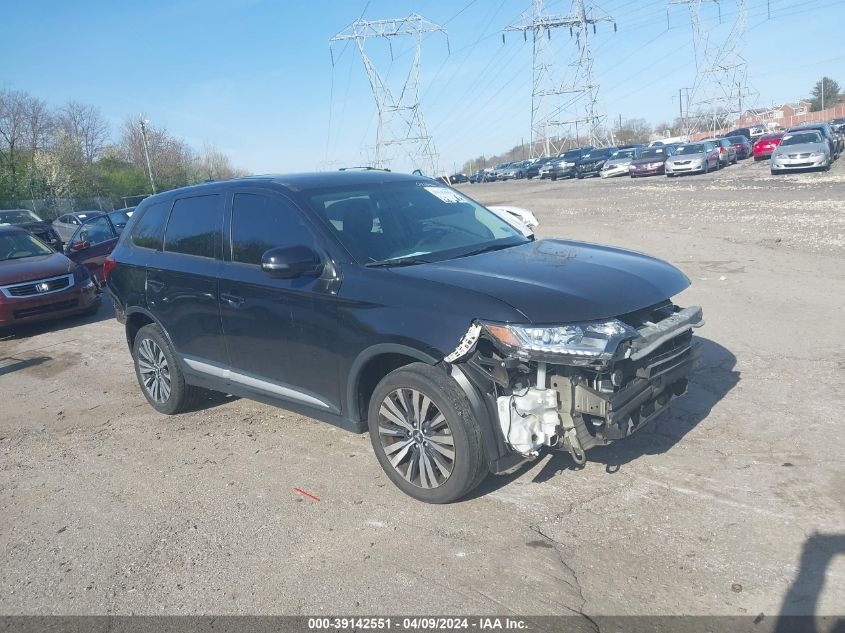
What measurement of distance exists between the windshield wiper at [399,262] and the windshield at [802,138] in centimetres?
2839

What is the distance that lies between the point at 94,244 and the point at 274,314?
38.6ft

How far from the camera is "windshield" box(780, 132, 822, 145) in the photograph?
28062 millimetres

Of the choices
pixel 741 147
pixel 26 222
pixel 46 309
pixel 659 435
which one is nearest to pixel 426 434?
pixel 659 435

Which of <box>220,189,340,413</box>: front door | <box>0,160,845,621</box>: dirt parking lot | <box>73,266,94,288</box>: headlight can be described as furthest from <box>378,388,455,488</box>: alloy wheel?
<box>73,266,94,288</box>: headlight

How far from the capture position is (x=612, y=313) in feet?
12.6

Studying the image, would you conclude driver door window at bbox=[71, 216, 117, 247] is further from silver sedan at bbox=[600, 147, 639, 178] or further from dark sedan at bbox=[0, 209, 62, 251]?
silver sedan at bbox=[600, 147, 639, 178]

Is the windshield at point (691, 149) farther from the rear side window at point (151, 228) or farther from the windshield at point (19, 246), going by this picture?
the rear side window at point (151, 228)

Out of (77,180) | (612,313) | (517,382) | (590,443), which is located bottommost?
(590,443)

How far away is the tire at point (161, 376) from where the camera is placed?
19.8 ft

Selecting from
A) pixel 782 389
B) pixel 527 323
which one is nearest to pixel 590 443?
pixel 527 323

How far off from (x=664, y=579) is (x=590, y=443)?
0.80m

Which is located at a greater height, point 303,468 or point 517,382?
point 517,382

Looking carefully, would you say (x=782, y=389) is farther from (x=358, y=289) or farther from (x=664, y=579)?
(x=358, y=289)

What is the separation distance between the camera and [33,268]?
1105 cm
